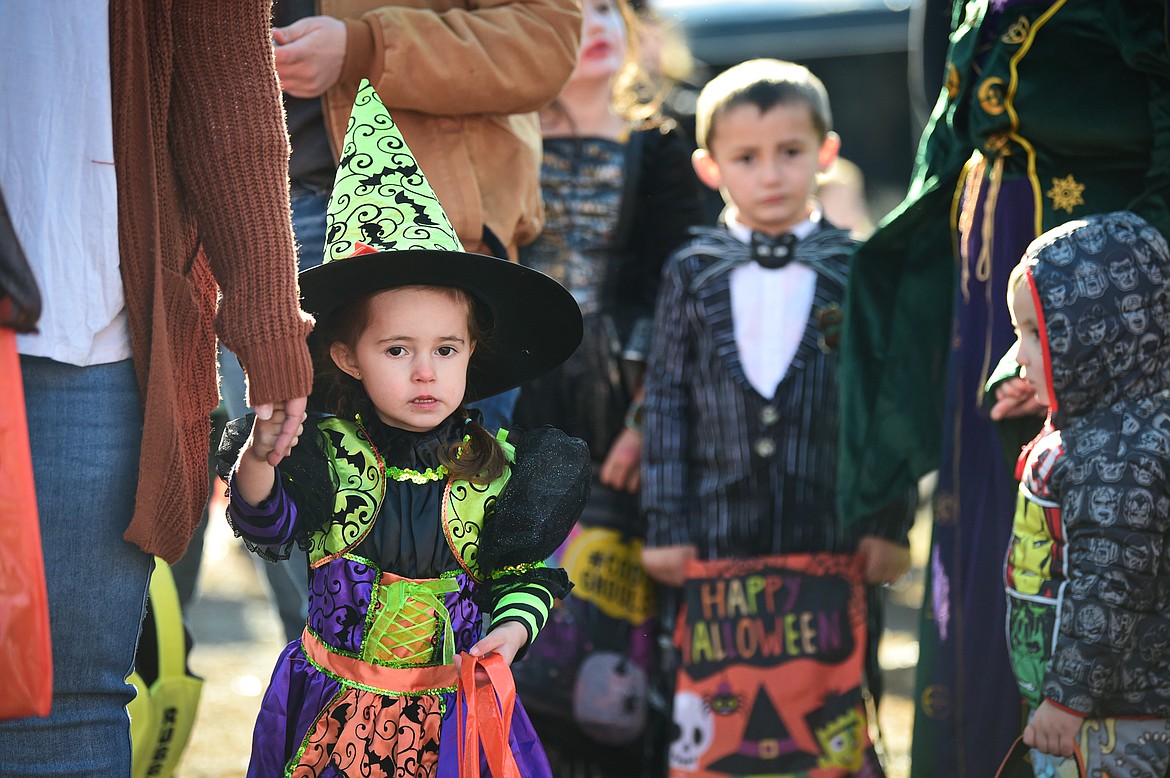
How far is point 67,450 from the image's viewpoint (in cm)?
209

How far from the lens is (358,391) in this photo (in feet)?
8.40

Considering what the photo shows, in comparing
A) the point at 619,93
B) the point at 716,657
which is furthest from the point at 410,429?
the point at 619,93

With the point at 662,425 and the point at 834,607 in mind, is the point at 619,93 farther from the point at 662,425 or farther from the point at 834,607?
the point at 834,607

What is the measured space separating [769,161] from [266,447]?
188cm

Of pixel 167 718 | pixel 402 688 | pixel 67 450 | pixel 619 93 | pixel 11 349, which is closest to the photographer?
pixel 11 349

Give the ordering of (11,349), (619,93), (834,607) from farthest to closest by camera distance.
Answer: (619,93) < (834,607) < (11,349)

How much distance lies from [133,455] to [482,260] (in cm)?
65

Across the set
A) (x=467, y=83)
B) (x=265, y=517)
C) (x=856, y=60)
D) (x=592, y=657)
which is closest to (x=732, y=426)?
(x=592, y=657)

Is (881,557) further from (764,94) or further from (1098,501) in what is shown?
(764,94)

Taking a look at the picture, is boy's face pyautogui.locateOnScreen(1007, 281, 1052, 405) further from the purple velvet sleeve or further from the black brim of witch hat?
the purple velvet sleeve

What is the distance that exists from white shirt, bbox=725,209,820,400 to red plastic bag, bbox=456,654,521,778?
1478mm

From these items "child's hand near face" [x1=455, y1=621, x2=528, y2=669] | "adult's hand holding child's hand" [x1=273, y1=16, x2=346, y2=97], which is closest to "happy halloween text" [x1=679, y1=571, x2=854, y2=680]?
"child's hand near face" [x1=455, y1=621, x2=528, y2=669]

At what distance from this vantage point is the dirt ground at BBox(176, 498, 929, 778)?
15.1 ft

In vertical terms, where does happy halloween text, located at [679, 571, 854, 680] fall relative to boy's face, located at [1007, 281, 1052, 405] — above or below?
below
